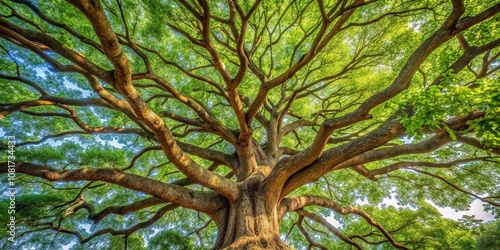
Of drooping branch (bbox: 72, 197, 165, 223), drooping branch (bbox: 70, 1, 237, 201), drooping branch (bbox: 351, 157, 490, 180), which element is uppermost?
drooping branch (bbox: 70, 1, 237, 201)

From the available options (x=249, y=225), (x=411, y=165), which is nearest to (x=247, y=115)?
(x=249, y=225)

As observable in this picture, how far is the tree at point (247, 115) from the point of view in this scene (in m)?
2.67

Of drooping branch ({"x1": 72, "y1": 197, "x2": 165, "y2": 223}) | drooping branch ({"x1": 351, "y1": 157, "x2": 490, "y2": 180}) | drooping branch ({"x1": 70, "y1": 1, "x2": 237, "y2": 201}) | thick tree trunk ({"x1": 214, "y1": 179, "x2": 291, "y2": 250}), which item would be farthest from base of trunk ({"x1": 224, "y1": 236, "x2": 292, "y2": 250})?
drooping branch ({"x1": 351, "y1": 157, "x2": 490, "y2": 180})

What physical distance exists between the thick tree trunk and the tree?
29 millimetres

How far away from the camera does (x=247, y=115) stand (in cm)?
406

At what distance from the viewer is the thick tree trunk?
3.11 m

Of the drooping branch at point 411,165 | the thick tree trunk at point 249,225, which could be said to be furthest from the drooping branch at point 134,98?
the drooping branch at point 411,165

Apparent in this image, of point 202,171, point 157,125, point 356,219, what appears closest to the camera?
point 157,125

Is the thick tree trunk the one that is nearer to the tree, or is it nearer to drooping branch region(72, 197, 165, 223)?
the tree

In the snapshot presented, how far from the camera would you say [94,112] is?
242 inches

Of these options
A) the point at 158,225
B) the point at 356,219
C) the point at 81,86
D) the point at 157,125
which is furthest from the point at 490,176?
the point at 81,86

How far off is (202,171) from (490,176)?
702 cm

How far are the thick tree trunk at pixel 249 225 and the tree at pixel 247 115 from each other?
3cm

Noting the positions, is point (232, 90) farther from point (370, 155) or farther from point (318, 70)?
point (318, 70)
